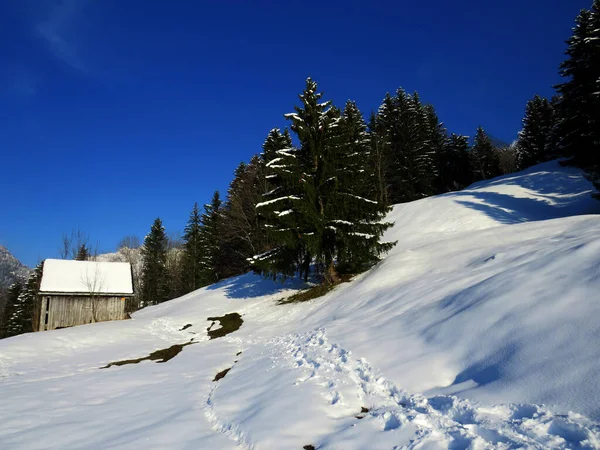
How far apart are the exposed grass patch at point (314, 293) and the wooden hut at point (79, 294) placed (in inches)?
650

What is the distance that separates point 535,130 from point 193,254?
48.2m

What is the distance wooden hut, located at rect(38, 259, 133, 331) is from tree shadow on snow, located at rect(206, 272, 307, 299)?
843cm

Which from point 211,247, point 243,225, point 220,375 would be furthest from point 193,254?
point 220,375

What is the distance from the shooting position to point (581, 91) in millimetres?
22547

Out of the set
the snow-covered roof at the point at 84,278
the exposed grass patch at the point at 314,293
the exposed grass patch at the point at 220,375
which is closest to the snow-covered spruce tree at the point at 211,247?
the snow-covered roof at the point at 84,278

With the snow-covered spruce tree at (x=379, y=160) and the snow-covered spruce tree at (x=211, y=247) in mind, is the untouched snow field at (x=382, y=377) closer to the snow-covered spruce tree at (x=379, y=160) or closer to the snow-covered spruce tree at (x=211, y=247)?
the snow-covered spruce tree at (x=379, y=160)

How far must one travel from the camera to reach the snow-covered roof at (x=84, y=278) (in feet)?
85.1

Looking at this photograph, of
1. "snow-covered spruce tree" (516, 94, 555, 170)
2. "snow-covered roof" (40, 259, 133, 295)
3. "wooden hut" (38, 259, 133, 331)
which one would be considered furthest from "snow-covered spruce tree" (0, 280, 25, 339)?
"snow-covered spruce tree" (516, 94, 555, 170)

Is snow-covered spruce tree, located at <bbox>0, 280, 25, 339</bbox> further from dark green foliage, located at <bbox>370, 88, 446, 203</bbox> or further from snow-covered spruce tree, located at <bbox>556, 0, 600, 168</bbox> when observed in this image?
snow-covered spruce tree, located at <bbox>556, 0, 600, 168</bbox>

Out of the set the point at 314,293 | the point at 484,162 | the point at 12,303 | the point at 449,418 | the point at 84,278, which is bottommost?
the point at 449,418

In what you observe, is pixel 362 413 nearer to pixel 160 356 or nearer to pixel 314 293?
pixel 160 356

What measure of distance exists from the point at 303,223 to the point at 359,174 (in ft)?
13.6

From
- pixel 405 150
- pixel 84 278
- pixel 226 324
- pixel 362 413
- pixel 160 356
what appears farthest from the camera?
pixel 405 150

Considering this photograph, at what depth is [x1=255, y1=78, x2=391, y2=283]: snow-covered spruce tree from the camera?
17016 millimetres
